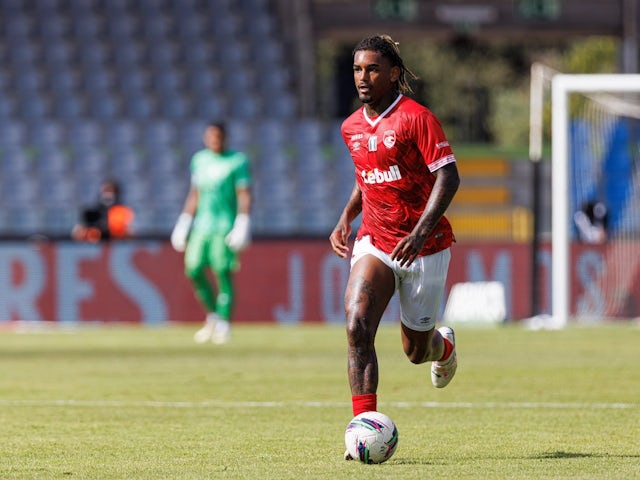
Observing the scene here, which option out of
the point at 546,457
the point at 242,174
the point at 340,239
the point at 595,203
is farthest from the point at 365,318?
the point at 595,203

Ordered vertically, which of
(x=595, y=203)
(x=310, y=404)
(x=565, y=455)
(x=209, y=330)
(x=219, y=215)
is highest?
(x=565, y=455)

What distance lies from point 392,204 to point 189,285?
46.1 feet

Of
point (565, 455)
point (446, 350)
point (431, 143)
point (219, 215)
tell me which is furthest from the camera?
point (219, 215)

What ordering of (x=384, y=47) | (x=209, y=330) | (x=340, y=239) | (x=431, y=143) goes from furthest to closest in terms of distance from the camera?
(x=209, y=330), (x=340, y=239), (x=384, y=47), (x=431, y=143)

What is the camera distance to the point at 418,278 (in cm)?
752

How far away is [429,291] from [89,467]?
2004 mm

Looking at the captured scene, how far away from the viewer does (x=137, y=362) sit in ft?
45.8

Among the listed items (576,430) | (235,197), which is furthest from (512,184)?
(576,430)

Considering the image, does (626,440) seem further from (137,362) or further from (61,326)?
(61,326)

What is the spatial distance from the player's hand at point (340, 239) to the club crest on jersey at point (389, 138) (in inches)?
28.0

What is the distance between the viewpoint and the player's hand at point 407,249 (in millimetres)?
7035

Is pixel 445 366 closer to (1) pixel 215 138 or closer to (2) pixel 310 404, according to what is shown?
(2) pixel 310 404

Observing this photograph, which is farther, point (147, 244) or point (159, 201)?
point (159, 201)

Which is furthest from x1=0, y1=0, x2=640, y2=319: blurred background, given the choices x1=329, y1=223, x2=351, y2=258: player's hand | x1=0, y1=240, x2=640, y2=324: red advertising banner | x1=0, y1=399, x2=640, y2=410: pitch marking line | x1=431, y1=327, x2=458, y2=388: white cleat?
x1=329, y1=223, x2=351, y2=258: player's hand
